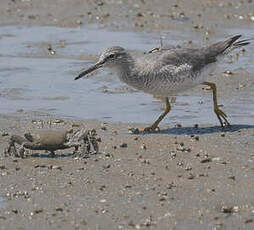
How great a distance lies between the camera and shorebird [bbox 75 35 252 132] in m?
10.3

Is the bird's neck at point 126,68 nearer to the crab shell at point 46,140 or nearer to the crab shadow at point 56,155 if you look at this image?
the crab shadow at point 56,155

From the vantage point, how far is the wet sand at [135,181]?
23.7 feet

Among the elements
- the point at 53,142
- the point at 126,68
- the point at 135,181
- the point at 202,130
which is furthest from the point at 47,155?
the point at 202,130

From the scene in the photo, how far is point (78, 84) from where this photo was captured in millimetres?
13102

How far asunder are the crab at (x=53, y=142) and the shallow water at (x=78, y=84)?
6.65 feet

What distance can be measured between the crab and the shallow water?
2028 millimetres

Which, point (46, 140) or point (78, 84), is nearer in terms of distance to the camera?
point (46, 140)

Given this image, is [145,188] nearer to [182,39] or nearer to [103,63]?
[103,63]

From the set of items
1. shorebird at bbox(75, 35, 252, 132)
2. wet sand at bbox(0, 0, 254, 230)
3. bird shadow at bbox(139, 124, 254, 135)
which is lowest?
wet sand at bbox(0, 0, 254, 230)

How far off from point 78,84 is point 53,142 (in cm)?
433

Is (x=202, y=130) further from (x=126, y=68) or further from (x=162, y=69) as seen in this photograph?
(x=126, y=68)

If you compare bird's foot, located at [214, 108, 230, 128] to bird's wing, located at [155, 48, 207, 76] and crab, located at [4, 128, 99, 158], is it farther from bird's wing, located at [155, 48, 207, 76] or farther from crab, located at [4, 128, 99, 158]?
crab, located at [4, 128, 99, 158]

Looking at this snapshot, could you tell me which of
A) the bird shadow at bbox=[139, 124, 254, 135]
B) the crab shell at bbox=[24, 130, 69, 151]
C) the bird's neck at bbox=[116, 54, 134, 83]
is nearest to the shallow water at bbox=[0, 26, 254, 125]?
the bird shadow at bbox=[139, 124, 254, 135]

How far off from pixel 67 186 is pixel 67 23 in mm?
9543
